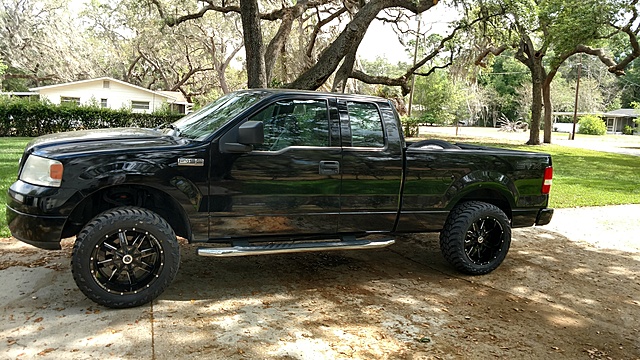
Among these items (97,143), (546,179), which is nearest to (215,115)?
(97,143)

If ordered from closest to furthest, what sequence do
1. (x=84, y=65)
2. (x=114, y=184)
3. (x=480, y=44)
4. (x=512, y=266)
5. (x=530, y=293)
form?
(x=114, y=184)
(x=530, y=293)
(x=512, y=266)
(x=480, y=44)
(x=84, y=65)

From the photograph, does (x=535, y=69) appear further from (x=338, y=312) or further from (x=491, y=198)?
(x=338, y=312)

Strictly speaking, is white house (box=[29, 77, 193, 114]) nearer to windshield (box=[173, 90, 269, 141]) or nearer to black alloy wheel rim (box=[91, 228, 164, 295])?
windshield (box=[173, 90, 269, 141])

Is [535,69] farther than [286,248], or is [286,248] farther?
[535,69]

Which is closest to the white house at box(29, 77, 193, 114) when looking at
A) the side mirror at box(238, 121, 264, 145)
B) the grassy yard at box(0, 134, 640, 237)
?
the grassy yard at box(0, 134, 640, 237)

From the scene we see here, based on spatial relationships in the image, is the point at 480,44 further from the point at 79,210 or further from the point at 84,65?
the point at 84,65

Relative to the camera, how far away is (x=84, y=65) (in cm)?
4081

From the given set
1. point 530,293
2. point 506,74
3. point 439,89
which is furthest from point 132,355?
point 506,74

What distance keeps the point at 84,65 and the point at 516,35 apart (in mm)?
34066

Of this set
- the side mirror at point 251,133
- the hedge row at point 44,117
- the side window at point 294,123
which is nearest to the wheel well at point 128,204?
the side mirror at point 251,133

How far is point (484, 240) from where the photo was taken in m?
5.75

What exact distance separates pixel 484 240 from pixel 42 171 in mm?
4417

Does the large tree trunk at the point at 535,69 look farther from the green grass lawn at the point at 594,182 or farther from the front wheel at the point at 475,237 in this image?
the front wheel at the point at 475,237

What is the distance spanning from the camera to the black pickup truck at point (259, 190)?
4180 mm
